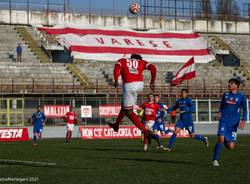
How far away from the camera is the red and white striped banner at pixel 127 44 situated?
65.1 metres

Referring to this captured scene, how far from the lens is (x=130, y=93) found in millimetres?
19391

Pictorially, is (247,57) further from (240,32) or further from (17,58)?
(17,58)

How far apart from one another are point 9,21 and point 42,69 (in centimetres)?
1033

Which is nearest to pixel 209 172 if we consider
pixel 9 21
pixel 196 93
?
pixel 196 93

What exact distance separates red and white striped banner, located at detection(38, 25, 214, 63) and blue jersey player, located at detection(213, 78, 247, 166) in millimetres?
46655

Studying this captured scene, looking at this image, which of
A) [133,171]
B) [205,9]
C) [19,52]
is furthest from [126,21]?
[133,171]

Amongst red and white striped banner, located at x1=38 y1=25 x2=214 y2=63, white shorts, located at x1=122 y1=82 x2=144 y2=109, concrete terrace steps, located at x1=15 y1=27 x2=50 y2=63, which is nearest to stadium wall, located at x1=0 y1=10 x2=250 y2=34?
red and white striped banner, located at x1=38 y1=25 x2=214 y2=63

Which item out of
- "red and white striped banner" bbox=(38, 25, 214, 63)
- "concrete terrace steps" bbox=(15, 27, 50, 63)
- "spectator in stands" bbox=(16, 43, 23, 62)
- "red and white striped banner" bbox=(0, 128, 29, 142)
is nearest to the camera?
"red and white striped banner" bbox=(0, 128, 29, 142)

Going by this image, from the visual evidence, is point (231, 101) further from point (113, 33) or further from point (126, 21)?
point (126, 21)

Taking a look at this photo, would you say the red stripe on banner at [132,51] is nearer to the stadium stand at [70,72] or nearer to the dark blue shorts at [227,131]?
the stadium stand at [70,72]

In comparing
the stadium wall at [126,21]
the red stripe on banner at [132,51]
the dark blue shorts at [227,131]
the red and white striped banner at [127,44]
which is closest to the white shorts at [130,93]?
→ the dark blue shorts at [227,131]

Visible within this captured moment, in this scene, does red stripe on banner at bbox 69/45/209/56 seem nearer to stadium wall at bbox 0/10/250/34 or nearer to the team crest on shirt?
stadium wall at bbox 0/10/250/34

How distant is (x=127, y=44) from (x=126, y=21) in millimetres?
4764

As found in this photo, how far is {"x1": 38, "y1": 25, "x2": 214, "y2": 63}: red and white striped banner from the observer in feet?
213
